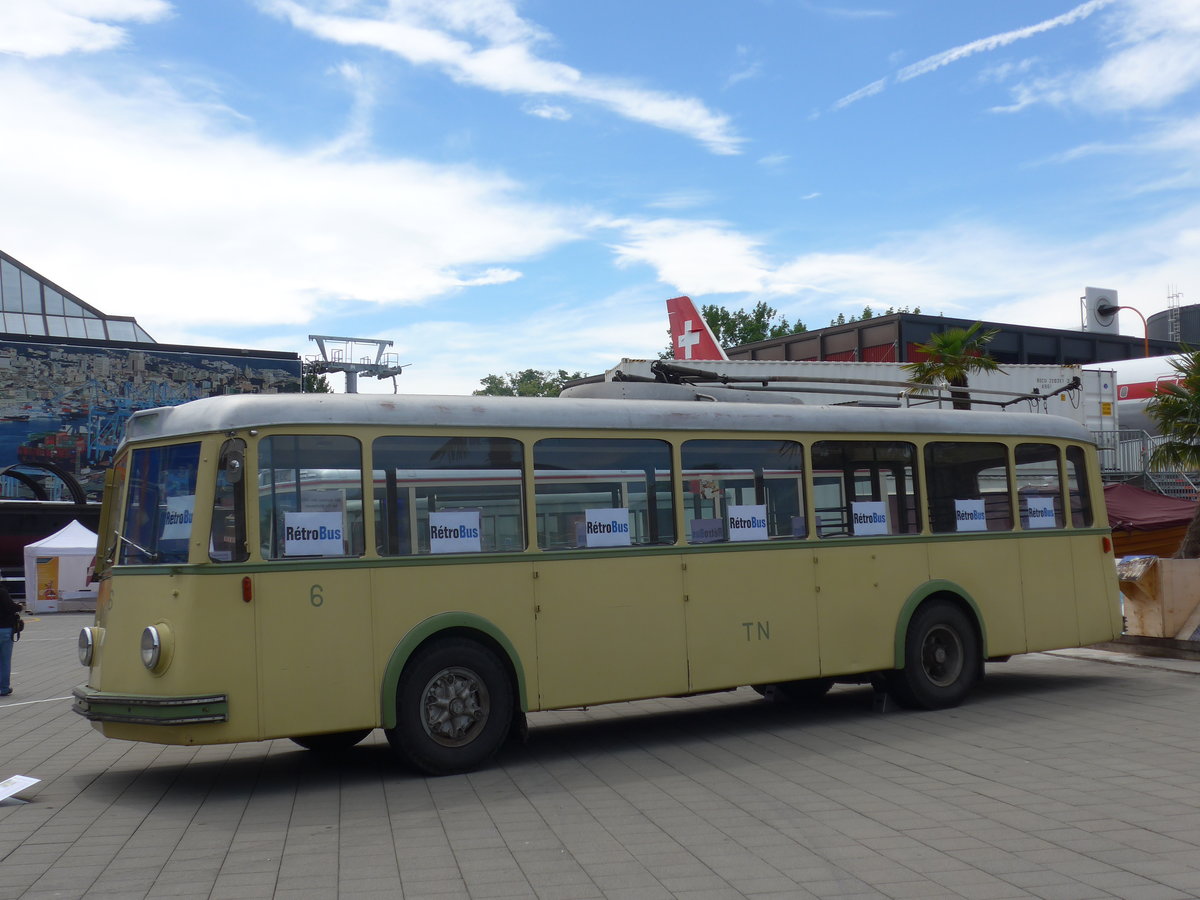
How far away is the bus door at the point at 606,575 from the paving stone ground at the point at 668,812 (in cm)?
63

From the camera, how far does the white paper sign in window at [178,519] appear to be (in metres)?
8.25

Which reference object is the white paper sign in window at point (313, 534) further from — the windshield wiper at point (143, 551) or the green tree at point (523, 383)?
the green tree at point (523, 383)

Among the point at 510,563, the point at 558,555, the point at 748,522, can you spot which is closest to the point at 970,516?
the point at 748,522

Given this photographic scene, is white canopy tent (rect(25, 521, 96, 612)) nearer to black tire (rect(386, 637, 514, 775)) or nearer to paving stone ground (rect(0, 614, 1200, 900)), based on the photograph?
paving stone ground (rect(0, 614, 1200, 900))

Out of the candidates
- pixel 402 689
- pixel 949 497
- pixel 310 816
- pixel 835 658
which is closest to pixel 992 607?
pixel 949 497

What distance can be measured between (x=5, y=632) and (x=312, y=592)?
8.71 meters

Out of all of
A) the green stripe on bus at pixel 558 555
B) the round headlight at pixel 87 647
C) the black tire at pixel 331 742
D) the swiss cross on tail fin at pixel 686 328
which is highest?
the swiss cross on tail fin at pixel 686 328

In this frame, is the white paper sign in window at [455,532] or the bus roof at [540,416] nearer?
the bus roof at [540,416]

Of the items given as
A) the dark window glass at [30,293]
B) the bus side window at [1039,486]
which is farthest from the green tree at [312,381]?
the bus side window at [1039,486]

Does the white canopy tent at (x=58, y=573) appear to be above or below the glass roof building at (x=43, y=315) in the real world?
below

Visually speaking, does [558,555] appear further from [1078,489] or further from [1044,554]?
[1078,489]

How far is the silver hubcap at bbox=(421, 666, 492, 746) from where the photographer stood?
8656mm

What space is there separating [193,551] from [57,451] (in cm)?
4516

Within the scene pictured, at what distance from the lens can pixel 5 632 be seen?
15.1 meters
